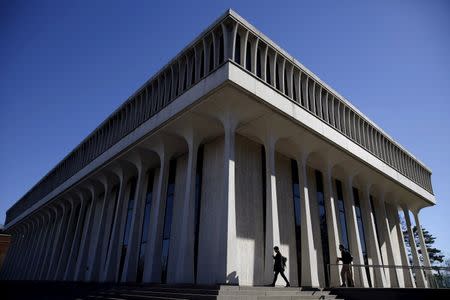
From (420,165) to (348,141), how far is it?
50.3ft

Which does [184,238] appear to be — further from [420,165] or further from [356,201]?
[420,165]

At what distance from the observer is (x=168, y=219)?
18.6 m

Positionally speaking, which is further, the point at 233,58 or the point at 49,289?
the point at 49,289

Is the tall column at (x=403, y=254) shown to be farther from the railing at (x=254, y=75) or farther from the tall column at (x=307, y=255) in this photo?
the tall column at (x=307, y=255)

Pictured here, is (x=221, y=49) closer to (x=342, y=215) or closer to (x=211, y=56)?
(x=211, y=56)

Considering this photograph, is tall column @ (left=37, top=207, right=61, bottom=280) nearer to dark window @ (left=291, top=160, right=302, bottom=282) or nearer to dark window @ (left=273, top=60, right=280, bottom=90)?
dark window @ (left=291, top=160, right=302, bottom=282)

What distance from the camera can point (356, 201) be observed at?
24.8m

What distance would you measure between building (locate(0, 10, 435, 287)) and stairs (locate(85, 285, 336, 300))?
2.25 metres

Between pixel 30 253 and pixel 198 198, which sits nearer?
pixel 198 198

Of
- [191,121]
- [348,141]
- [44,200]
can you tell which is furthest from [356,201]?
[44,200]

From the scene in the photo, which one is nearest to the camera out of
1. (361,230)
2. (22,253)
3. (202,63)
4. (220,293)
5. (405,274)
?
(220,293)

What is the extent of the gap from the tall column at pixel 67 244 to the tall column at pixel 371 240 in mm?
26546

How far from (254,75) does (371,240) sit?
15274mm

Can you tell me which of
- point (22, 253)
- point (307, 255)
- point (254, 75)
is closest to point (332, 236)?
point (307, 255)
